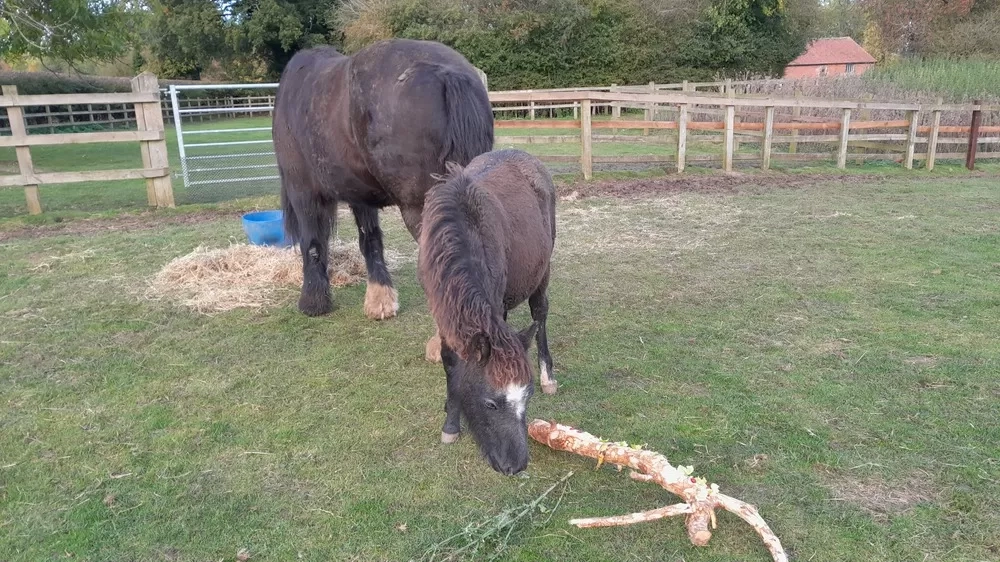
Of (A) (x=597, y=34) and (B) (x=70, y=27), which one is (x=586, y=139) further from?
(A) (x=597, y=34)

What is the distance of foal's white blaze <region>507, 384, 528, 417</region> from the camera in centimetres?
240

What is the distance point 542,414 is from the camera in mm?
3434

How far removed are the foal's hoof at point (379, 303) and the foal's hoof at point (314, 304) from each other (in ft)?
1.17

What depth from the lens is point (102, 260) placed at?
250 inches

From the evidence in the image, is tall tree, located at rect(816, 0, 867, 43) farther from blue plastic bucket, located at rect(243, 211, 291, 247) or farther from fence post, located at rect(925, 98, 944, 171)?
blue plastic bucket, located at rect(243, 211, 291, 247)

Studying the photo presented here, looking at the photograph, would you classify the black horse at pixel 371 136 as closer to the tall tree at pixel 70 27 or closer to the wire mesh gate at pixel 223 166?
the wire mesh gate at pixel 223 166

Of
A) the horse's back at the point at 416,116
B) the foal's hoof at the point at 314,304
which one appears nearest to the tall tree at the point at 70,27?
the foal's hoof at the point at 314,304

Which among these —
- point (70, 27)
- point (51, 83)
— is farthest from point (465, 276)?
point (51, 83)

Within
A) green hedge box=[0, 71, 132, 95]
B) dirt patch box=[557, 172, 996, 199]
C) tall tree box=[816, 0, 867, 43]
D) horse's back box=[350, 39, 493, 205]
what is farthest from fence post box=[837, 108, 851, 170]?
tall tree box=[816, 0, 867, 43]

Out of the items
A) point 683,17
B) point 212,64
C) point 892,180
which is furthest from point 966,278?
point 212,64

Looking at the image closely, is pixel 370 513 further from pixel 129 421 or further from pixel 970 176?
pixel 970 176

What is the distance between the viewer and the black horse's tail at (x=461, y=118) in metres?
3.88

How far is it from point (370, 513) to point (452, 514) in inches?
14.2

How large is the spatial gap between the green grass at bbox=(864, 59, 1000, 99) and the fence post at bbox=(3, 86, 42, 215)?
18.9 metres
